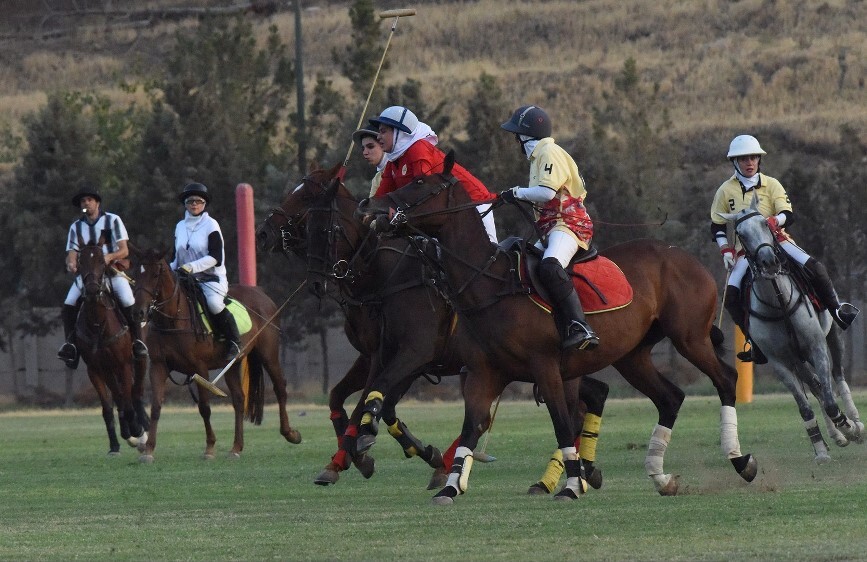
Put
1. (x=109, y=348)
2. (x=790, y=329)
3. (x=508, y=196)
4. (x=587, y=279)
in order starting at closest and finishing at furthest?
(x=508, y=196)
(x=587, y=279)
(x=790, y=329)
(x=109, y=348)

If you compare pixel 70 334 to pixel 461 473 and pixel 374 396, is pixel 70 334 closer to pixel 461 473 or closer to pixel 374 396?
pixel 374 396

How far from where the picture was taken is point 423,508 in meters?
11.4

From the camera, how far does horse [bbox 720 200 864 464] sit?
47.2 feet

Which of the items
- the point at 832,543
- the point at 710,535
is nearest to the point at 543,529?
the point at 710,535

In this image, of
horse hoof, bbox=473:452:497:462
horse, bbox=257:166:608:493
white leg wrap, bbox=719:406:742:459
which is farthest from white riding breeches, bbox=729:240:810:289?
white leg wrap, bbox=719:406:742:459

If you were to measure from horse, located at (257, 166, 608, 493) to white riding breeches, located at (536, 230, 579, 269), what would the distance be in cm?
111

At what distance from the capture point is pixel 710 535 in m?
9.27

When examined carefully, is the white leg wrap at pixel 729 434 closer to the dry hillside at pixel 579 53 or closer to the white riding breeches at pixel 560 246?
the white riding breeches at pixel 560 246

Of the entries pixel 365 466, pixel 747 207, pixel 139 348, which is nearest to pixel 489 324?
pixel 365 466

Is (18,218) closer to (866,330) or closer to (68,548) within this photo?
(866,330)

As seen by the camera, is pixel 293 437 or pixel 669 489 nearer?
pixel 669 489

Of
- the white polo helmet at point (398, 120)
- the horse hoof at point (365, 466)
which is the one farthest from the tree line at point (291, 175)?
the horse hoof at point (365, 466)

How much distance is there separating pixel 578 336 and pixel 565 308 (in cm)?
26

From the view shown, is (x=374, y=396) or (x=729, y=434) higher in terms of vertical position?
(x=374, y=396)
